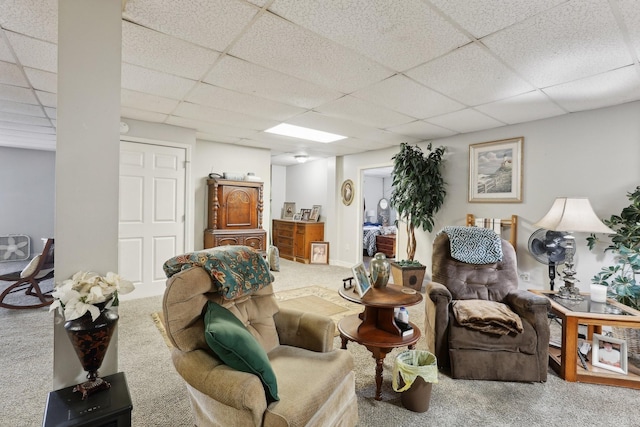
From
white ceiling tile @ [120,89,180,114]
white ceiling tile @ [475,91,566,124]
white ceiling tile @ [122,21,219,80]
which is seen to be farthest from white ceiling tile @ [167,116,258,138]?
white ceiling tile @ [475,91,566,124]

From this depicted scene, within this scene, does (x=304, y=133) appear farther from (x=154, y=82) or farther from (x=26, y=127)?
(x=26, y=127)

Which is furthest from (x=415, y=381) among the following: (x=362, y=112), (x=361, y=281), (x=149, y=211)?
(x=149, y=211)

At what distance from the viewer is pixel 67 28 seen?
1.44 metres

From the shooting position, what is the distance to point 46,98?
129 inches

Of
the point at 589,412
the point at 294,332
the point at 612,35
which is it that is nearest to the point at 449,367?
the point at 589,412

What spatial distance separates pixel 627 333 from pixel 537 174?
1788 millimetres

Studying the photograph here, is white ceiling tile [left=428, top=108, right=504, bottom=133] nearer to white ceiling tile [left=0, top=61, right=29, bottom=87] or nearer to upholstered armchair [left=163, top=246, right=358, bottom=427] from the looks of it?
upholstered armchair [left=163, top=246, right=358, bottom=427]

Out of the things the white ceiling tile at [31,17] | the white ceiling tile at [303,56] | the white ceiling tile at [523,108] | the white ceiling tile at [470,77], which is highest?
the white ceiling tile at [523,108]

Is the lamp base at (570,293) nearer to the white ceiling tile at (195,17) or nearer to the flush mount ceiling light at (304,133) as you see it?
the white ceiling tile at (195,17)

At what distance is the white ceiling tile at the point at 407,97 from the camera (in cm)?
273

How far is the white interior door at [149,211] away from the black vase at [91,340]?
2.95 meters

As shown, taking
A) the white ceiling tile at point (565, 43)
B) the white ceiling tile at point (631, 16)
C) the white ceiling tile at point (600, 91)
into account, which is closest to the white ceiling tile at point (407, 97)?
the white ceiling tile at point (565, 43)

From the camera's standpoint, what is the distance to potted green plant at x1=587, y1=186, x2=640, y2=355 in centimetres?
266

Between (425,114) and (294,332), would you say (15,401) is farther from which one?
(425,114)
